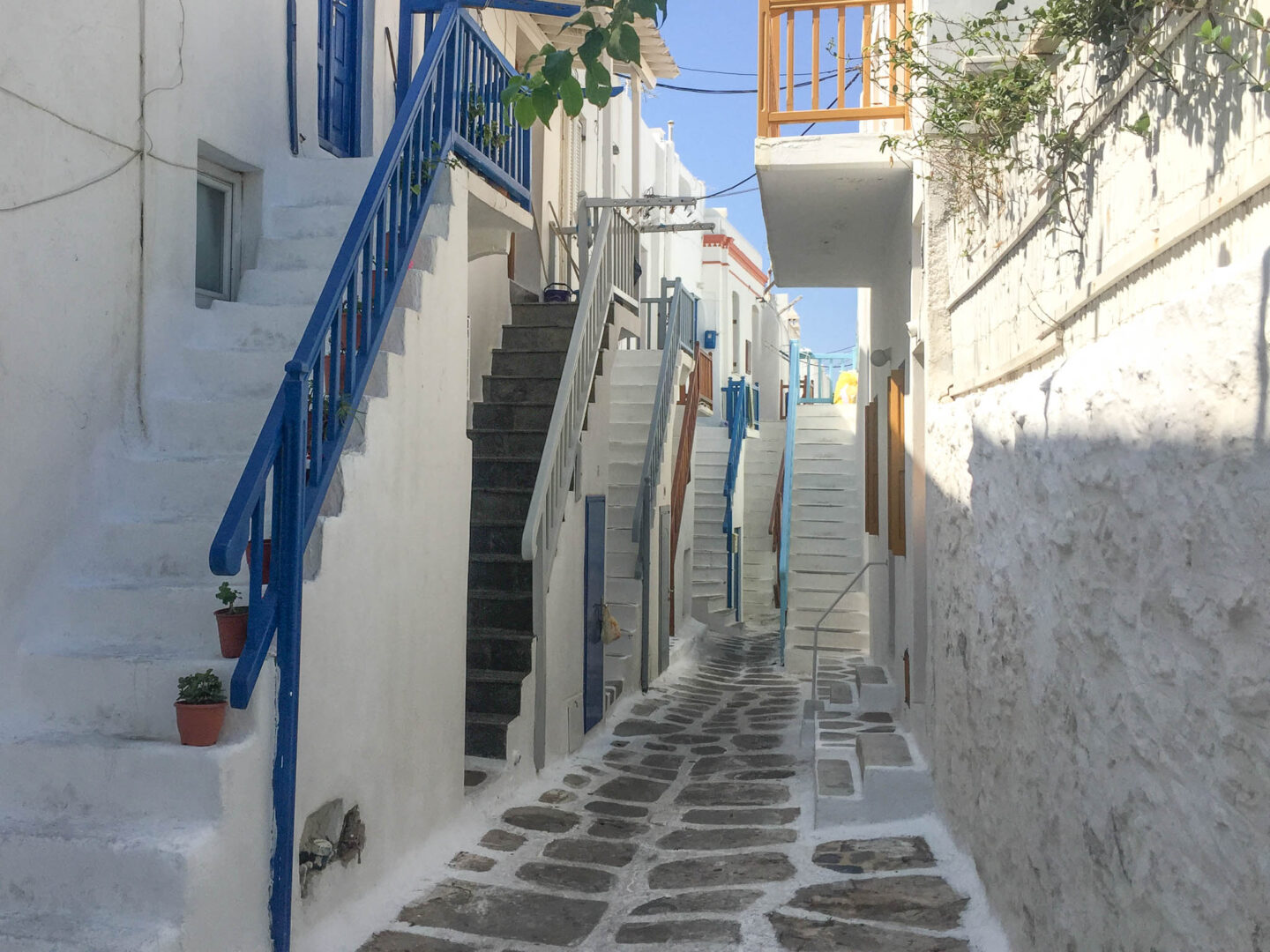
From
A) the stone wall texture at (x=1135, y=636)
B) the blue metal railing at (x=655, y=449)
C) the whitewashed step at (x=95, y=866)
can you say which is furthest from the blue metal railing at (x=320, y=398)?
the blue metal railing at (x=655, y=449)

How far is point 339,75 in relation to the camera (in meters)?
6.95

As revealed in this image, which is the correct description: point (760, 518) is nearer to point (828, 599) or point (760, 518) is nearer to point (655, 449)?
point (828, 599)

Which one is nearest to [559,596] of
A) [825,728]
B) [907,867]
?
[825,728]

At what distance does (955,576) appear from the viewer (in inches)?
200

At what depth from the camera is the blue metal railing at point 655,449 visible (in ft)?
32.9

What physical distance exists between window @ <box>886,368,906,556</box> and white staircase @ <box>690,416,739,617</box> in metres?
7.07

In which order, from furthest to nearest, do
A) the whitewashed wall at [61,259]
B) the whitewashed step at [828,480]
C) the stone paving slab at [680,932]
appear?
the whitewashed step at [828,480] → the stone paving slab at [680,932] → the whitewashed wall at [61,259]

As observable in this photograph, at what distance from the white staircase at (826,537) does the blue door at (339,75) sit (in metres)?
7.27

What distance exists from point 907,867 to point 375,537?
2757mm

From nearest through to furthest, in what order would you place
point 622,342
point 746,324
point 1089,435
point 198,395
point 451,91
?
point 1089,435
point 198,395
point 451,91
point 622,342
point 746,324

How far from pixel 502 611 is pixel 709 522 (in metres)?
10.3

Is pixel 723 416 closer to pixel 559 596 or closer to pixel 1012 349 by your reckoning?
pixel 559 596

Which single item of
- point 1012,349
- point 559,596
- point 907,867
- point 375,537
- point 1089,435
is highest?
point 1012,349

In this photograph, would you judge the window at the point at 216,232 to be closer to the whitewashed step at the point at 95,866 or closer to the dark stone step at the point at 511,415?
the whitewashed step at the point at 95,866
